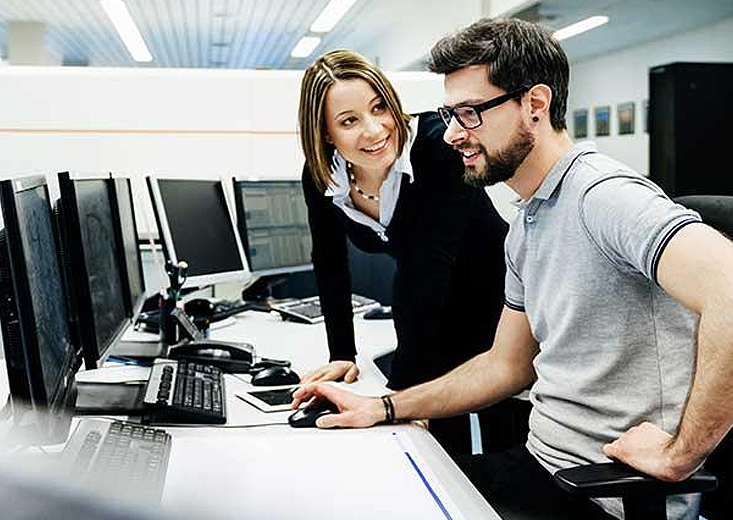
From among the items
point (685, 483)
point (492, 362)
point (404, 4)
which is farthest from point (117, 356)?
point (404, 4)

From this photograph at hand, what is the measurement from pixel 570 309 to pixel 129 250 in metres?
1.09

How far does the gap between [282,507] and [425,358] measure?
55.4 inches

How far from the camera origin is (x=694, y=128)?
4.69 m

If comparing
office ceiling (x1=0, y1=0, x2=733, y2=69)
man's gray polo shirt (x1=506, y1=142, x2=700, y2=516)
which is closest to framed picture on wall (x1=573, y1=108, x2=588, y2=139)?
office ceiling (x1=0, y1=0, x2=733, y2=69)

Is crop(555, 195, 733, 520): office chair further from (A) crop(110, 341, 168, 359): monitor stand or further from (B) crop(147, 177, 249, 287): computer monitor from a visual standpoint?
(B) crop(147, 177, 249, 287): computer monitor

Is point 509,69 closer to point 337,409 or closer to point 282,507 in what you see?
point 337,409

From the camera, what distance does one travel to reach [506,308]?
54.6 inches

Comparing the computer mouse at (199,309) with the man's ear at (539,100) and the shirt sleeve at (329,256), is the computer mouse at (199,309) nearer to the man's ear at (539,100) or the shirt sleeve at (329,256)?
the shirt sleeve at (329,256)

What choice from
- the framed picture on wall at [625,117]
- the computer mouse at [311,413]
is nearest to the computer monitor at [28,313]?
the computer mouse at [311,413]

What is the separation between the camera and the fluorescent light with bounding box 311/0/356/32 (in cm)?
719

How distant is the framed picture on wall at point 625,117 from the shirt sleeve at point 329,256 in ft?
26.5

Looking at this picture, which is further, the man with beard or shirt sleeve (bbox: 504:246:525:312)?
shirt sleeve (bbox: 504:246:525:312)

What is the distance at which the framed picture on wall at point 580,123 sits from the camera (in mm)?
10328

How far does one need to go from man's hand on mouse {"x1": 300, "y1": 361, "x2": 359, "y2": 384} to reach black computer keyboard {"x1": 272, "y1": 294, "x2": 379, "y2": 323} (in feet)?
1.89
